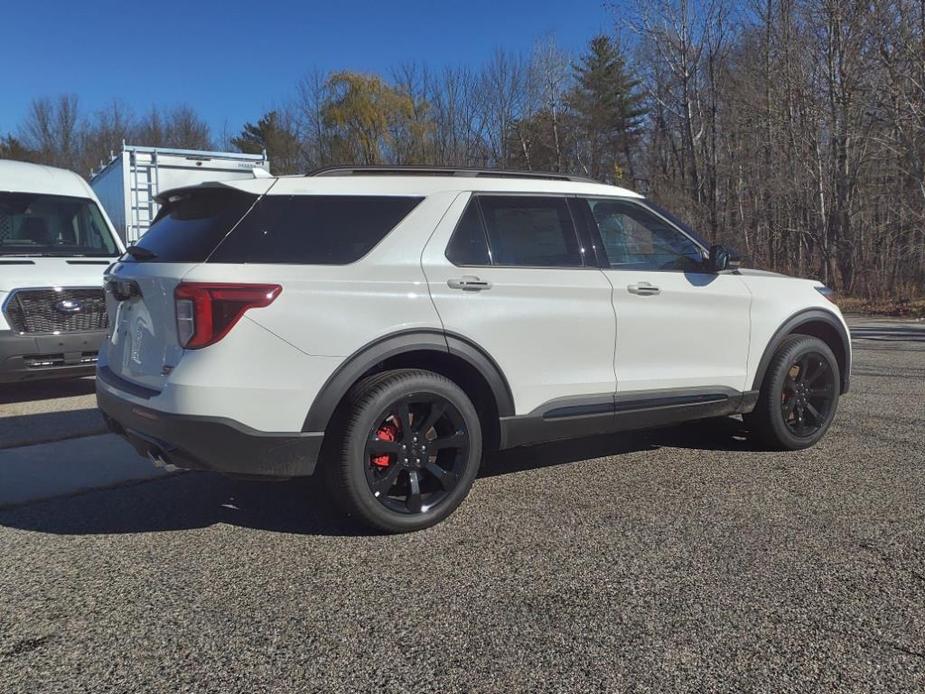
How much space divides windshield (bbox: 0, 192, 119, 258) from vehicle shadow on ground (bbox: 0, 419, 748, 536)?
4066 millimetres

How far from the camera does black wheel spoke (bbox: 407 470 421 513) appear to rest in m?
3.58

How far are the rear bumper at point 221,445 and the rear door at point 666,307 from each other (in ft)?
6.34

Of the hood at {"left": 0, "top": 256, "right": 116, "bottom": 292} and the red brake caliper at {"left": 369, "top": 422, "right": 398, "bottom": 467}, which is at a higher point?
the hood at {"left": 0, "top": 256, "right": 116, "bottom": 292}

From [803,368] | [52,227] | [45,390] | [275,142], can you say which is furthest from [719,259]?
[275,142]

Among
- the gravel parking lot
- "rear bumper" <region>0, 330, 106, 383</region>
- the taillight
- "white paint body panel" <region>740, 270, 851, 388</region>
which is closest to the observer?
the gravel parking lot

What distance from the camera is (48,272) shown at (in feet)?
22.1

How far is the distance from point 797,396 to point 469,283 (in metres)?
2.72

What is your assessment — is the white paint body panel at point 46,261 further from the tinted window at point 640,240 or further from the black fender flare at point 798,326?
the black fender flare at point 798,326

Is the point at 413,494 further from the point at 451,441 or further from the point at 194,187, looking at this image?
the point at 194,187

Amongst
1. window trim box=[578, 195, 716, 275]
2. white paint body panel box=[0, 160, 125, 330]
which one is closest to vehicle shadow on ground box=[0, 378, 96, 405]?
white paint body panel box=[0, 160, 125, 330]

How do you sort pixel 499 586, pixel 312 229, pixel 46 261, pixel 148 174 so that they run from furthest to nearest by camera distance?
pixel 148 174
pixel 46 261
pixel 312 229
pixel 499 586

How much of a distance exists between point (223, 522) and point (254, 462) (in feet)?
2.53

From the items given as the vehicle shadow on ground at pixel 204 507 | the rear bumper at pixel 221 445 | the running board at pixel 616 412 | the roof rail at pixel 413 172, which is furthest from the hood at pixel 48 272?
the running board at pixel 616 412

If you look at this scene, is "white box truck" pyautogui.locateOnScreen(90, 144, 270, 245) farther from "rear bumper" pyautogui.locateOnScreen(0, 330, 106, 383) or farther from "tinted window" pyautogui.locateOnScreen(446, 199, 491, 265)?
"tinted window" pyautogui.locateOnScreen(446, 199, 491, 265)
